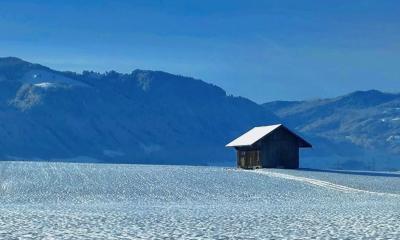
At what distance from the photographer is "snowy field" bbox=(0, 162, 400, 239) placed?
78.7ft

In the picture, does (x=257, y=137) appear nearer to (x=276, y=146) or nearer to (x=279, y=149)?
(x=276, y=146)

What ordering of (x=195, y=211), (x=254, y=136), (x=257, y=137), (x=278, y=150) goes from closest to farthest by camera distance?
1. (x=195, y=211)
2. (x=278, y=150)
3. (x=257, y=137)
4. (x=254, y=136)

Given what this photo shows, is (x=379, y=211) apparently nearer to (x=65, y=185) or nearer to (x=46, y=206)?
(x=46, y=206)

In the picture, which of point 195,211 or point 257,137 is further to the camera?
point 257,137

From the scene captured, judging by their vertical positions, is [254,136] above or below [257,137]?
above

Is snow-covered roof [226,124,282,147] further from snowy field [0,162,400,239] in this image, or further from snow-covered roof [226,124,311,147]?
snowy field [0,162,400,239]

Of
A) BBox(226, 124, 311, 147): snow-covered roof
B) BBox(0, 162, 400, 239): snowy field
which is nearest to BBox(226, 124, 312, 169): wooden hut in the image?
BBox(226, 124, 311, 147): snow-covered roof

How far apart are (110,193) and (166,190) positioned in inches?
175

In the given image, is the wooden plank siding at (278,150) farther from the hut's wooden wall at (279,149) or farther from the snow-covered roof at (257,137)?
the snow-covered roof at (257,137)

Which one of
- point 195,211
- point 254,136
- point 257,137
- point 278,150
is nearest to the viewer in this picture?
point 195,211

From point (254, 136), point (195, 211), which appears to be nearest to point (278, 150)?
point (254, 136)

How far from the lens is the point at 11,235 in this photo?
22.6 metres

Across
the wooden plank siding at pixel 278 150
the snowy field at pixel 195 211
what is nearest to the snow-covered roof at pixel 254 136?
the wooden plank siding at pixel 278 150

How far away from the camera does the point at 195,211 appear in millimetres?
34062
